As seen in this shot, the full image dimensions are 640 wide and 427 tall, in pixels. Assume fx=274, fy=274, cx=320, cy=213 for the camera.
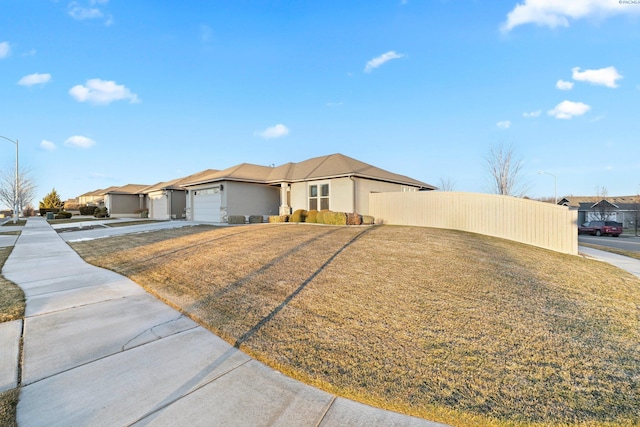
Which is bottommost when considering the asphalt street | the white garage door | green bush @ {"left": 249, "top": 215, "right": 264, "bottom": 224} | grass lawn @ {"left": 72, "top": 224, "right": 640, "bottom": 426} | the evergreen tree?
the asphalt street

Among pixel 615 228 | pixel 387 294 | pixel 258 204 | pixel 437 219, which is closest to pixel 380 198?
pixel 437 219

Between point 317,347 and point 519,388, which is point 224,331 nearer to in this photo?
point 317,347

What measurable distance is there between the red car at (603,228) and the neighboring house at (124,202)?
170ft

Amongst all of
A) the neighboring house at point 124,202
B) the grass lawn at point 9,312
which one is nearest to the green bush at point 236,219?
the grass lawn at point 9,312

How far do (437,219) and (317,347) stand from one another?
12.6 metres

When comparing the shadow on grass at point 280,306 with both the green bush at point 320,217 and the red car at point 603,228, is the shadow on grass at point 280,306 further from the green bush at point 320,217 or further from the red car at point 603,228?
the red car at point 603,228

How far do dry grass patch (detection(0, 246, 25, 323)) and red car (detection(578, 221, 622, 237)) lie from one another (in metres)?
37.5

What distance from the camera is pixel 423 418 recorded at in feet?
7.25

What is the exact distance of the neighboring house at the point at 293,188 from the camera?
16281 mm

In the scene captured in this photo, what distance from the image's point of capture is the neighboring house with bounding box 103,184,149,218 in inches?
1480

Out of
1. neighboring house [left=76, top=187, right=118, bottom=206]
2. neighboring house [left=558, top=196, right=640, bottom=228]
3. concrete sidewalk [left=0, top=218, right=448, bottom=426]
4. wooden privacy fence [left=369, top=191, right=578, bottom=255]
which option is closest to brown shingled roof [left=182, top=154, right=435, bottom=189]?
wooden privacy fence [left=369, top=191, right=578, bottom=255]

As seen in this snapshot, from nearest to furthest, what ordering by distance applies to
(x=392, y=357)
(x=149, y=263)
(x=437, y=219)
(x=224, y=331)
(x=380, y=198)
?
1. (x=392, y=357)
2. (x=224, y=331)
3. (x=149, y=263)
4. (x=437, y=219)
5. (x=380, y=198)

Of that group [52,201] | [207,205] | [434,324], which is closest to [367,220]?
[434,324]

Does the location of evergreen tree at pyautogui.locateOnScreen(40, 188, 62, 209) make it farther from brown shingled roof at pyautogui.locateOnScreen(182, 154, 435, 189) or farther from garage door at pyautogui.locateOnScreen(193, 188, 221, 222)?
brown shingled roof at pyautogui.locateOnScreen(182, 154, 435, 189)
